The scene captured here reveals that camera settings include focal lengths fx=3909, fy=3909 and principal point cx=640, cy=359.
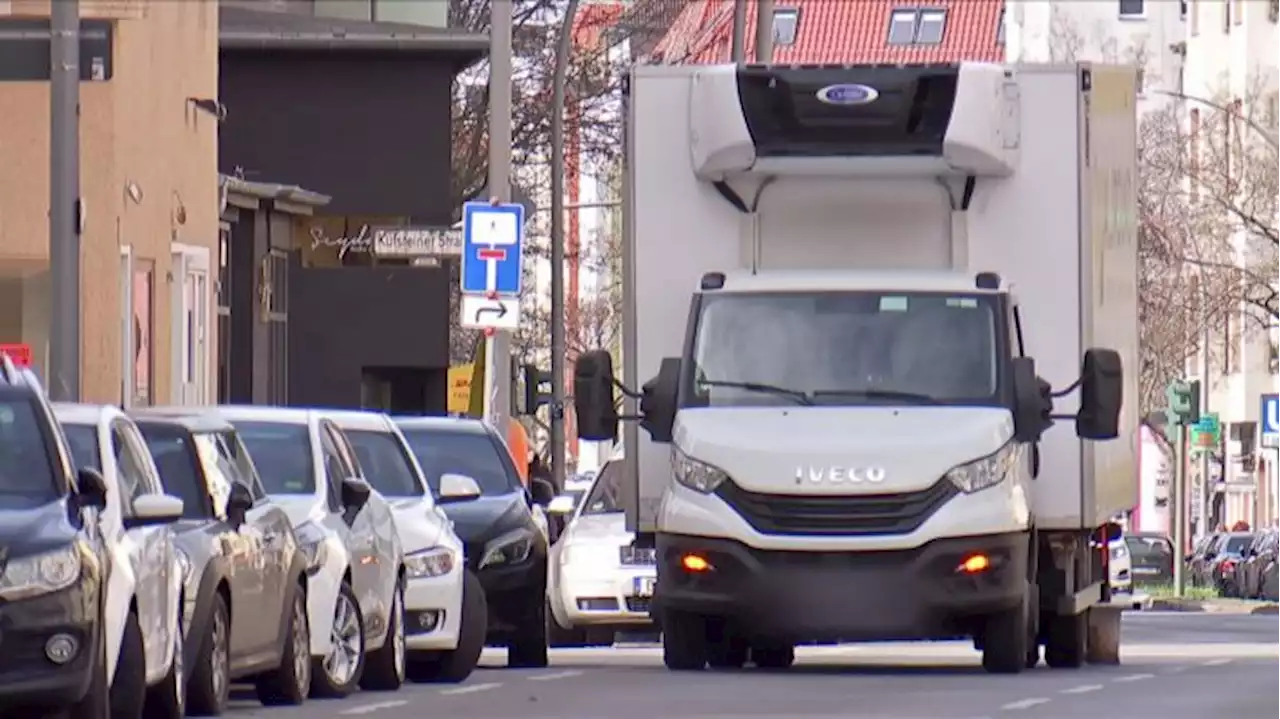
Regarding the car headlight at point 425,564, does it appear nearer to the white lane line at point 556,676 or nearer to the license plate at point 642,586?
the white lane line at point 556,676

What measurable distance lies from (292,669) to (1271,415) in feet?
110

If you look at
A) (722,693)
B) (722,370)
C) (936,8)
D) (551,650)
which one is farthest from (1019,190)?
(936,8)

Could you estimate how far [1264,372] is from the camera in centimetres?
8350

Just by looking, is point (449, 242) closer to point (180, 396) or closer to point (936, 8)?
point (180, 396)

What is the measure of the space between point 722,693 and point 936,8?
106 meters

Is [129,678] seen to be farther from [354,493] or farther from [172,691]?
[354,493]

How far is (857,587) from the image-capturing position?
21.0m

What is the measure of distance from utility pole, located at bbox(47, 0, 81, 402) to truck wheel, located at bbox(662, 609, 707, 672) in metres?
4.00

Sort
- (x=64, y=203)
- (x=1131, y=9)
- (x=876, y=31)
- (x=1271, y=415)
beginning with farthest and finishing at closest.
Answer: (x=876, y=31) < (x=1131, y=9) < (x=1271, y=415) < (x=64, y=203)

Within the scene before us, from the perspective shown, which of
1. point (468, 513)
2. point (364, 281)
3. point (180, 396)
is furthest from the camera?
point (364, 281)

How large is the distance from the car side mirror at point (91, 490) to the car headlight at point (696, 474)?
6182 mm

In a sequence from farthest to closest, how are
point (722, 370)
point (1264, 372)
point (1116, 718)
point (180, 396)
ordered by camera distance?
point (1264, 372)
point (180, 396)
point (722, 370)
point (1116, 718)

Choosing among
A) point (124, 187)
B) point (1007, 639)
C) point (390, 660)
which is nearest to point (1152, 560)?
point (124, 187)

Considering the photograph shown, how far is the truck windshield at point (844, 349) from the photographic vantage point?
21641mm
